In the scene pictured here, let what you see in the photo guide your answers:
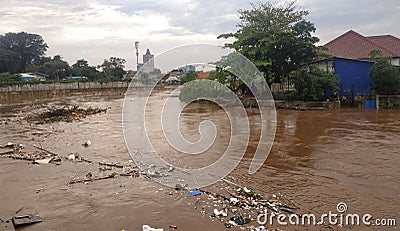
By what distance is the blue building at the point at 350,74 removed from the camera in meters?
17.5

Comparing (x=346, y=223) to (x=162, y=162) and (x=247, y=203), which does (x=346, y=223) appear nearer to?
(x=247, y=203)

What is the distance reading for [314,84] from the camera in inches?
625

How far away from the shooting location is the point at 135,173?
20.9 ft

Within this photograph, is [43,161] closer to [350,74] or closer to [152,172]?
[152,172]

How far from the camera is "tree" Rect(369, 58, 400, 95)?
1564 centimetres

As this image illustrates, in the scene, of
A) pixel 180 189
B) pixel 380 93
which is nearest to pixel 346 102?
pixel 380 93

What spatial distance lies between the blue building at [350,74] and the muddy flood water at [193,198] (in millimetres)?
7572

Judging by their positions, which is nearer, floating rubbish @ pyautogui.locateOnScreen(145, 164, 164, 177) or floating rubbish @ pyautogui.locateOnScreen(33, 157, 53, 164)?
floating rubbish @ pyautogui.locateOnScreen(145, 164, 164, 177)

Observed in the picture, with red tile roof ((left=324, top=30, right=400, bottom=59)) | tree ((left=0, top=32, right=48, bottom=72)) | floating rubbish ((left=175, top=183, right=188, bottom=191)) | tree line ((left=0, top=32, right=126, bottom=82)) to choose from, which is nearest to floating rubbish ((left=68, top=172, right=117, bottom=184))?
floating rubbish ((left=175, top=183, right=188, bottom=191))

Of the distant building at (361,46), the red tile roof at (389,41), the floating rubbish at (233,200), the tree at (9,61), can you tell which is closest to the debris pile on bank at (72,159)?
the floating rubbish at (233,200)

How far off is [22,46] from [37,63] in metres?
3.25

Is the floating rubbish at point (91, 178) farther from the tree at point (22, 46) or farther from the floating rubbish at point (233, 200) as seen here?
the tree at point (22, 46)

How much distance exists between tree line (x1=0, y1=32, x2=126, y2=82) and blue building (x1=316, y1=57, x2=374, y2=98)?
106 feet

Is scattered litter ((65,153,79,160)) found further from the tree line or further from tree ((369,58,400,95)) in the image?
the tree line
